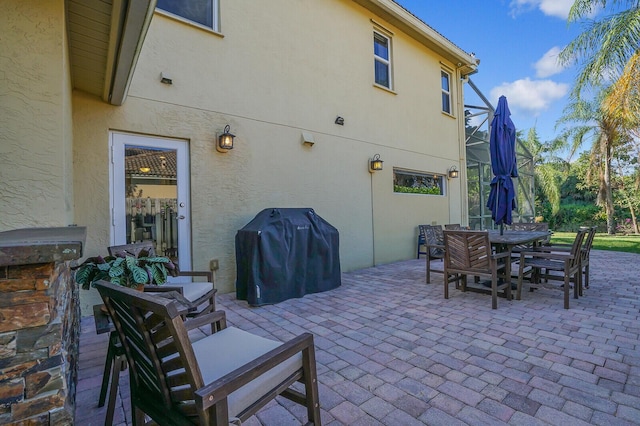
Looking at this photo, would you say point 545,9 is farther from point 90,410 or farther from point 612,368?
point 90,410

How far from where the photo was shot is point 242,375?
1.18m

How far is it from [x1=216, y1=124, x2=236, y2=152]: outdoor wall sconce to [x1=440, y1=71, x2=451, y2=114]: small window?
270 inches

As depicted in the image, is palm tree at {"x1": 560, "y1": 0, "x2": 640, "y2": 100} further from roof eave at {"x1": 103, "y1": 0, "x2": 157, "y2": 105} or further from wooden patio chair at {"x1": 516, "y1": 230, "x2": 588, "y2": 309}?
roof eave at {"x1": 103, "y1": 0, "x2": 157, "y2": 105}

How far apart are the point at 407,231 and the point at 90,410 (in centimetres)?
666

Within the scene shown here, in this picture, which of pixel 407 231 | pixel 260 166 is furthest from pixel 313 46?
pixel 407 231

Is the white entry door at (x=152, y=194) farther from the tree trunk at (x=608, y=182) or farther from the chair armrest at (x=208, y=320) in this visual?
the tree trunk at (x=608, y=182)

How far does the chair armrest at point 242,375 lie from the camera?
1062 millimetres

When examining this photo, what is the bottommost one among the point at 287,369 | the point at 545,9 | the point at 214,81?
the point at 287,369

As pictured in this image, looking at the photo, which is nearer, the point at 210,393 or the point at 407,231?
the point at 210,393

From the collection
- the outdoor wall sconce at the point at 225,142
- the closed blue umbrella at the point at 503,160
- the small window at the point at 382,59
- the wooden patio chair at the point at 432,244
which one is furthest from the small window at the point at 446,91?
the outdoor wall sconce at the point at 225,142

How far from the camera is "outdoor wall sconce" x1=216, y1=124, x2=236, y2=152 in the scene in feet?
14.7

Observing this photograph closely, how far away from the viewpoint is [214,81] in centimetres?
461

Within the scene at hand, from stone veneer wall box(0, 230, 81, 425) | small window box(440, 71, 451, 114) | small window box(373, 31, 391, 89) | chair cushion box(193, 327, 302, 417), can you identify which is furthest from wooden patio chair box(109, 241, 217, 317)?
small window box(440, 71, 451, 114)

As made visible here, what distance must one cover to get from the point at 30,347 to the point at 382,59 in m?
7.77
